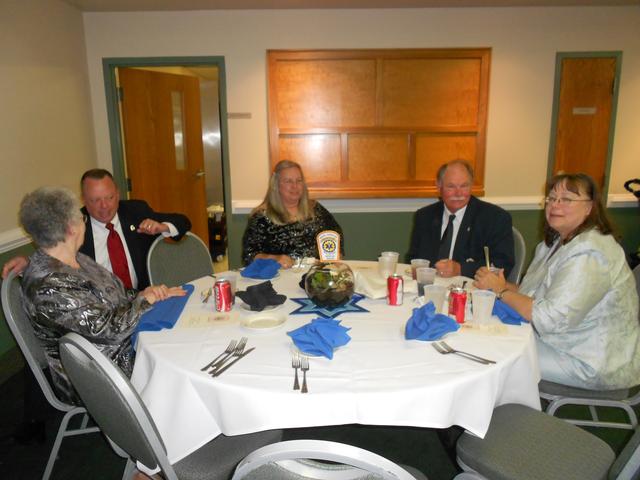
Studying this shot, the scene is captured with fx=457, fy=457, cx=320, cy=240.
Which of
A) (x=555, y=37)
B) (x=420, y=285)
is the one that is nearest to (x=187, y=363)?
(x=420, y=285)

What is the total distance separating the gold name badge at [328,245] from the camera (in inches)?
92.5

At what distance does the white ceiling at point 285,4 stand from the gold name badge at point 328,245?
2.39m

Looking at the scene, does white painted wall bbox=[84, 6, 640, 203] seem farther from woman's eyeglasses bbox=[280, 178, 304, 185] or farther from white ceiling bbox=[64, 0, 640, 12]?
woman's eyeglasses bbox=[280, 178, 304, 185]

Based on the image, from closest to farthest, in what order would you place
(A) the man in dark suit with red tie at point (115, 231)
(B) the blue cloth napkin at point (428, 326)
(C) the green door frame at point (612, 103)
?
(B) the blue cloth napkin at point (428, 326)
(A) the man in dark suit with red tie at point (115, 231)
(C) the green door frame at point (612, 103)

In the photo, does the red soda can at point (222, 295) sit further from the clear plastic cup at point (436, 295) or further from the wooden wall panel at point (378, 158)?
the wooden wall panel at point (378, 158)

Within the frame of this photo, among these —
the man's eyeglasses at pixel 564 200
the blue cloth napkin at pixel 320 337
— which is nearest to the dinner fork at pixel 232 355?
the blue cloth napkin at pixel 320 337

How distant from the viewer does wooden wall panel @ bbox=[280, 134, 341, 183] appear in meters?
4.19

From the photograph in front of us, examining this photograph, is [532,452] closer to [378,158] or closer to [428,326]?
[428,326]

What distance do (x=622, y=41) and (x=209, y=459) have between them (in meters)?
4.83

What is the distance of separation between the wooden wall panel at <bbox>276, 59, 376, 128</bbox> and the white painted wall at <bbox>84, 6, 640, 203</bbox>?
17 cm

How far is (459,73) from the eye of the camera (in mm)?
4109

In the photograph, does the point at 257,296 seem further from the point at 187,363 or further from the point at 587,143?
the point at 587,143

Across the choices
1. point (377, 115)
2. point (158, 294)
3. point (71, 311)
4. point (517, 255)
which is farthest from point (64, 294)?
point (377, 115)

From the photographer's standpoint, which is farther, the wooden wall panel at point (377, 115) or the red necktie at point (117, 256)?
the wooden wall panel at point (377, 115)
